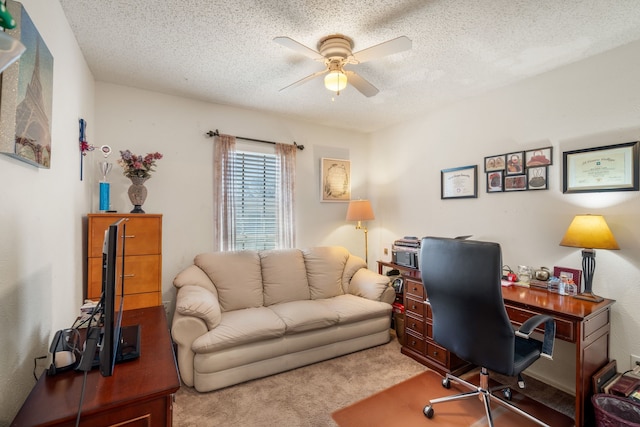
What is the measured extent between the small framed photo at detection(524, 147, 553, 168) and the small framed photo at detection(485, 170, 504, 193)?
247mm

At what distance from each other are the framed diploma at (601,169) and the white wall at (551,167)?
55 millimetres

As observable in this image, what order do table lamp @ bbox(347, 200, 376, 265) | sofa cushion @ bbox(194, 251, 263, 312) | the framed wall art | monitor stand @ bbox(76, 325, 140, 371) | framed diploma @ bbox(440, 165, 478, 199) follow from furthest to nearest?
the framed wall art → table lamp @ bbox(347, 200, 376, 265) → framed diploma @ bbox(440, 165, 478, 199) → sofa cushion @ bbox(194, 251, 263, 312) → monitor stand @ bbox(76, 325, 140, 371)

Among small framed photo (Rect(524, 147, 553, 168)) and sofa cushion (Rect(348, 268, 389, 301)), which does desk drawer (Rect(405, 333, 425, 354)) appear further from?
small framed photo (Rect(524, 147, 553, 168))

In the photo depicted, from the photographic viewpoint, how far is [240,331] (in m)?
2.38

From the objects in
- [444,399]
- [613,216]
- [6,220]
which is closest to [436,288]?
Result: [444,399]

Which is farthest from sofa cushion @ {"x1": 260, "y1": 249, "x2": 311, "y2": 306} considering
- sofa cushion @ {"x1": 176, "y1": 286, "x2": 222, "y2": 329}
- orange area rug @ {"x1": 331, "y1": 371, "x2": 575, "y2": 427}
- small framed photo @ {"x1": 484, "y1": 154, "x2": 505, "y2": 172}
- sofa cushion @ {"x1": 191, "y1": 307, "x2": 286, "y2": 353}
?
small framed photo @ {"x1": 484, "y1": 154, "x2": 505, "y2": 172}

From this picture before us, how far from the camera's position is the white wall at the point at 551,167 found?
2.10 metres

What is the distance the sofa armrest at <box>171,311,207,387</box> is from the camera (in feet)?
7.38

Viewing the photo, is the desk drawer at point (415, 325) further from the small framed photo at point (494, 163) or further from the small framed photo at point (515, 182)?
the small framed photo at point (494, 163)

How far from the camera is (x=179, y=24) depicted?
1908 mm

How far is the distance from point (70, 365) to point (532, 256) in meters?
3.30

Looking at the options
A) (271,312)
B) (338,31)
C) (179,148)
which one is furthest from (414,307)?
(179,148)

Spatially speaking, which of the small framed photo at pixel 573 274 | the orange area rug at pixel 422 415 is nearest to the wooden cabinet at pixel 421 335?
the orange area rug at pixel 422 415

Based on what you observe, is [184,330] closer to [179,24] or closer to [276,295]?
[276,295]
